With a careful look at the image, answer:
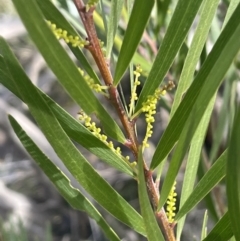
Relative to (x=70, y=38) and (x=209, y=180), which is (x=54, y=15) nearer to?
(x=70, y=38)

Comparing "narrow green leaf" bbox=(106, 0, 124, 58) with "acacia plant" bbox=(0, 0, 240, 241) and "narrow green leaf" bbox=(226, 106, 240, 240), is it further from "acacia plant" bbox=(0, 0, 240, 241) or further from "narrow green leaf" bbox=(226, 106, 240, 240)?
"narrow green leaf" bbox=(226, 106, 240, 240)

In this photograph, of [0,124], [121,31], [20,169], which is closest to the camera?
[121,31]

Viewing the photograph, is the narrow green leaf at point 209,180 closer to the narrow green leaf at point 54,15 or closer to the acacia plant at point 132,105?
the acacia plant at point 132,105

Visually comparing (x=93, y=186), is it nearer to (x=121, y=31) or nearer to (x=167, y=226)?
(x=167, y=226)

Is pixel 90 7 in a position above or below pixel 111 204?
above

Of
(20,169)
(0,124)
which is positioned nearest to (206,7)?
(0,124)

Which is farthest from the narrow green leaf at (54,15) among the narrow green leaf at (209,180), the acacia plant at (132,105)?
the narrow green leaf at (209,180)

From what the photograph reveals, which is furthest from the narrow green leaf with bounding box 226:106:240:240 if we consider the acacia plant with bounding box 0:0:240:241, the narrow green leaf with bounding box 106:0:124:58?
the narrow green leaf with bounding box 106:0:124:58
